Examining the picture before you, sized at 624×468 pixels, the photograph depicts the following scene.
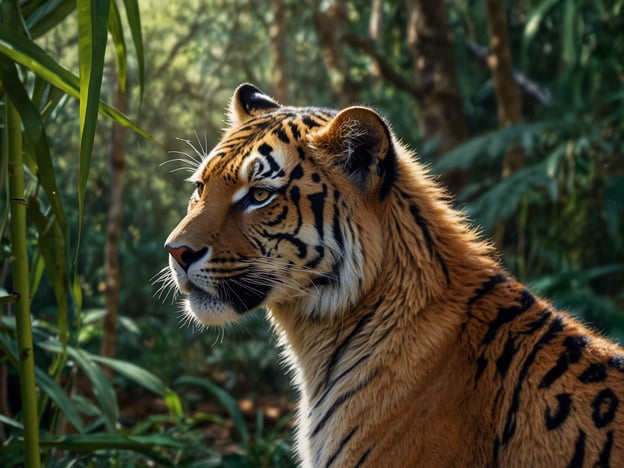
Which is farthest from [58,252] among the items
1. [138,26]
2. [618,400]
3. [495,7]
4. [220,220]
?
[495,7]

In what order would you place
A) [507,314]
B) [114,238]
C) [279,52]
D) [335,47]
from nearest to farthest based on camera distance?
[507,314] < [114,238] < [279,52] < [335,47]

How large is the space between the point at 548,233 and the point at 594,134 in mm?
1122

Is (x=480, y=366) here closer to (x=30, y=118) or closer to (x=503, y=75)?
(x=30, y=118)

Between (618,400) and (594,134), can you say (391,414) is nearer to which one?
(618,400)

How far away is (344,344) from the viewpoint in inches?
121

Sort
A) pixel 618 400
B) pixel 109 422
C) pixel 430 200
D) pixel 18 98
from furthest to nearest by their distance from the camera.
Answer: pixel 109 422, pixel 430 200, pixel 18 98, pixel 618 400

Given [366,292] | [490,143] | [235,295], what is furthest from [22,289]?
[490,143]

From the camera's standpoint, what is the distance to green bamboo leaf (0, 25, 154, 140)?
8.62ft

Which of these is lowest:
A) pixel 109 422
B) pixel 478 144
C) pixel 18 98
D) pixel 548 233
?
pixel 548 233

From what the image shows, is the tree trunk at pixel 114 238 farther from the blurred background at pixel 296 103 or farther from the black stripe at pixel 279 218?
the black stripe at pixel 279 218

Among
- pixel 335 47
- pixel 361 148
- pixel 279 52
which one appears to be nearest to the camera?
pixel 361 148

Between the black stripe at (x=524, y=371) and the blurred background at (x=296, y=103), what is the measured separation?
227 cm

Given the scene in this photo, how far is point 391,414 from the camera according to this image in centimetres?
279

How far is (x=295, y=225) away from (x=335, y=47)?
20.9 feet
